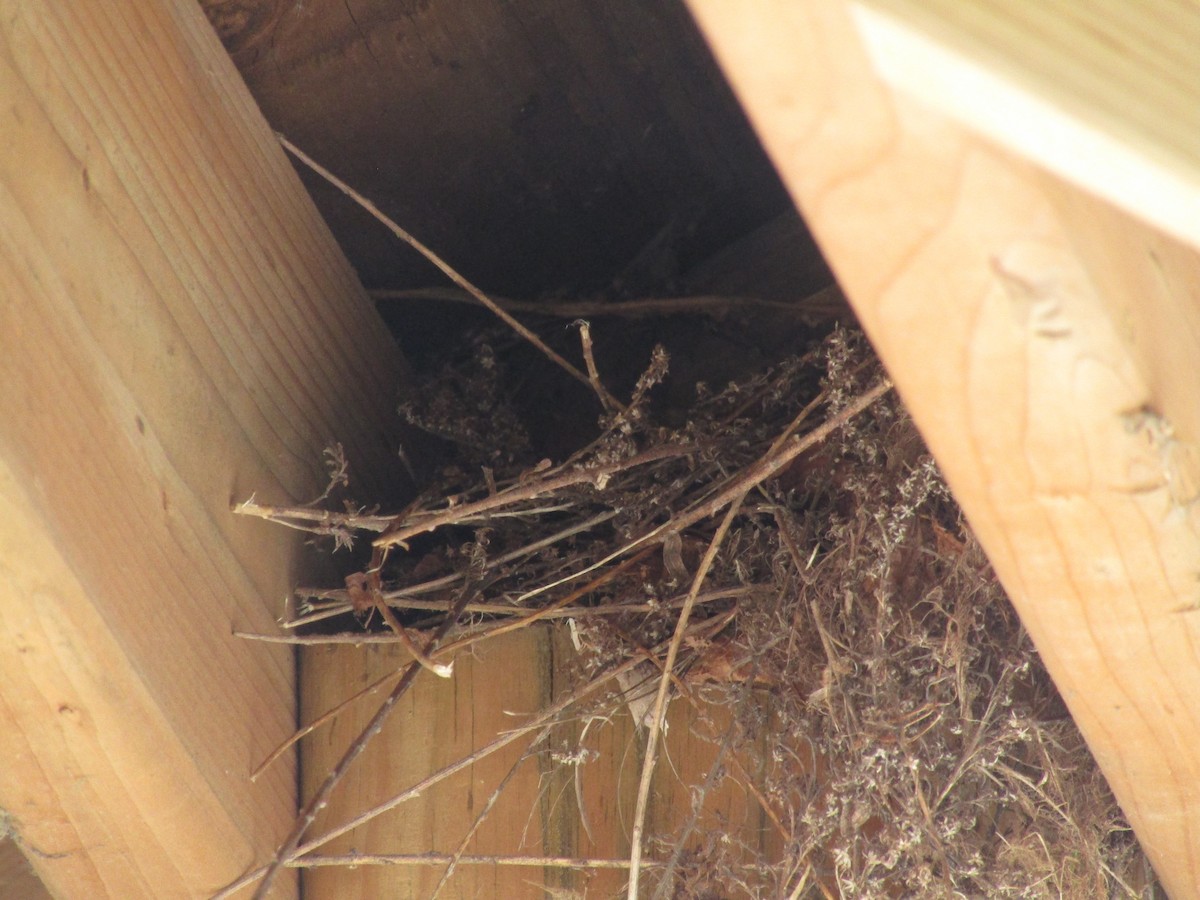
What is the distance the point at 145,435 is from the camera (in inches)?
42.0

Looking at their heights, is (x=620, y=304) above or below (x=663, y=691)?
above

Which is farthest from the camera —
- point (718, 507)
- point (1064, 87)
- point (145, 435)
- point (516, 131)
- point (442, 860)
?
point (516, 131)

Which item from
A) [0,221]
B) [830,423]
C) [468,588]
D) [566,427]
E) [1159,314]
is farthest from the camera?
[566,427]

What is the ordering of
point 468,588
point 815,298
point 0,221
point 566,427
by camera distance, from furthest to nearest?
1. point 566,427
2. point 815,298
3. point 468,588
4. point 0,221

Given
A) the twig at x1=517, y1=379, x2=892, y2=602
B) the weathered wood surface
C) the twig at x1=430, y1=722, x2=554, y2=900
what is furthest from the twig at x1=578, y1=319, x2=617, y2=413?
the twig at x1=430, y1=722, x2=554, y2=900

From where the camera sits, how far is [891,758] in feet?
3.66

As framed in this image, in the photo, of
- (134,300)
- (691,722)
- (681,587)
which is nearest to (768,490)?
(681,587)

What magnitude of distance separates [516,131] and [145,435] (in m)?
0.79

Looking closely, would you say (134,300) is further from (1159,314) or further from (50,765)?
(1159,314)

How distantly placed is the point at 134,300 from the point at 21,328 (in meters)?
0.17

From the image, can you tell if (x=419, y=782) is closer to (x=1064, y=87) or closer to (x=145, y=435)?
(x=145, y=435)

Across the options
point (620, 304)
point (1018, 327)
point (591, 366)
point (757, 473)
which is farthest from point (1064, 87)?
point (620, 304)

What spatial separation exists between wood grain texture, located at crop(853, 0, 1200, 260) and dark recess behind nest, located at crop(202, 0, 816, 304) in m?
1.04

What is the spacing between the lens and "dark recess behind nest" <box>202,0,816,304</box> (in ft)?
4.82
